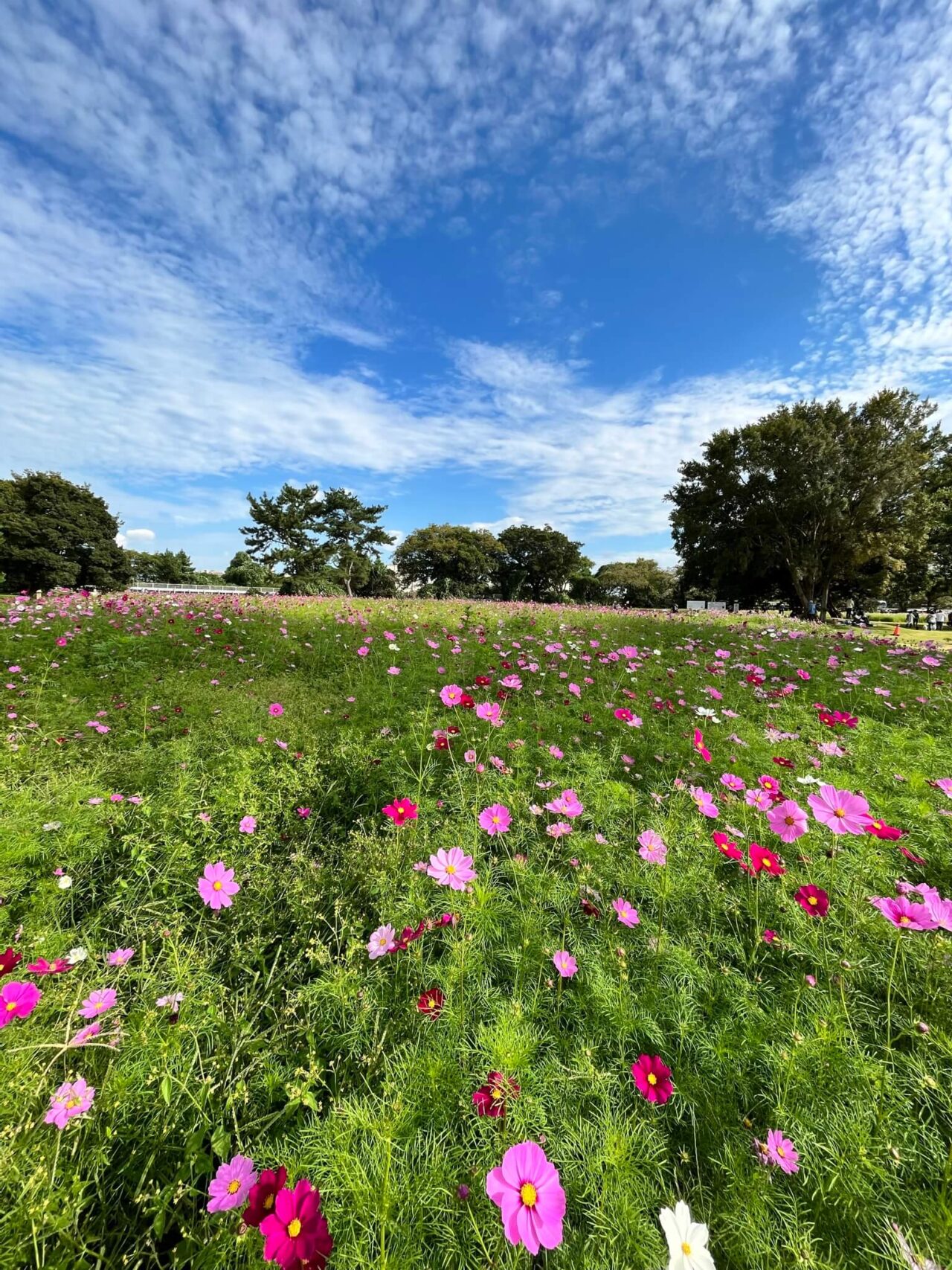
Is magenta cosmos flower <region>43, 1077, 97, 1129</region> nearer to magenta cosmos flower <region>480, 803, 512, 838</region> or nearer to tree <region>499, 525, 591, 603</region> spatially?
magenta cosmos flower <region>480, 803, 512, 838</region>

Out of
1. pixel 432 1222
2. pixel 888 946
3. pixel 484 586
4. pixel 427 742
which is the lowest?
pixel 432 1222

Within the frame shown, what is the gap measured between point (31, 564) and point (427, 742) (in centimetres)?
3413

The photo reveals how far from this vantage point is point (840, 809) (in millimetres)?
1465

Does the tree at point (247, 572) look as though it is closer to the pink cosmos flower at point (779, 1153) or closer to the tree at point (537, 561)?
the tree at point (537, 561)

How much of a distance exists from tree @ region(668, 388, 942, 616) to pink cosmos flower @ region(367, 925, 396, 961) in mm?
23783

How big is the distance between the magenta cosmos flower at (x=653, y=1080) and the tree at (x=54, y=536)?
33951 mm

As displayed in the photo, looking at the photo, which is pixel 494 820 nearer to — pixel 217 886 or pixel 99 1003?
pixel 217 886

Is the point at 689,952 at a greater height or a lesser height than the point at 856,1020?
greater

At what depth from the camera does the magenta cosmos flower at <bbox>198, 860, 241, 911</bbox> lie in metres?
1.58

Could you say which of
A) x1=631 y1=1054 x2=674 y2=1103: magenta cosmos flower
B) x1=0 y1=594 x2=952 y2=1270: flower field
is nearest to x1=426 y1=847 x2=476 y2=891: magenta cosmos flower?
x1=0 y1=594 x2=952 y2=1270: flower field

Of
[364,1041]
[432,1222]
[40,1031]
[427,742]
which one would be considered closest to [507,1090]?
[432,1222]

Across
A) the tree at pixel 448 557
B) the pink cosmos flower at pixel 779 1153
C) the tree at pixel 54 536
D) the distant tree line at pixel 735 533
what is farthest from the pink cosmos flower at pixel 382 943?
the tree at pixel 448 557

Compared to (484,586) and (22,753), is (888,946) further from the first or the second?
(484,586)

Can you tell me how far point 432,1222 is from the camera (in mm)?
1002
